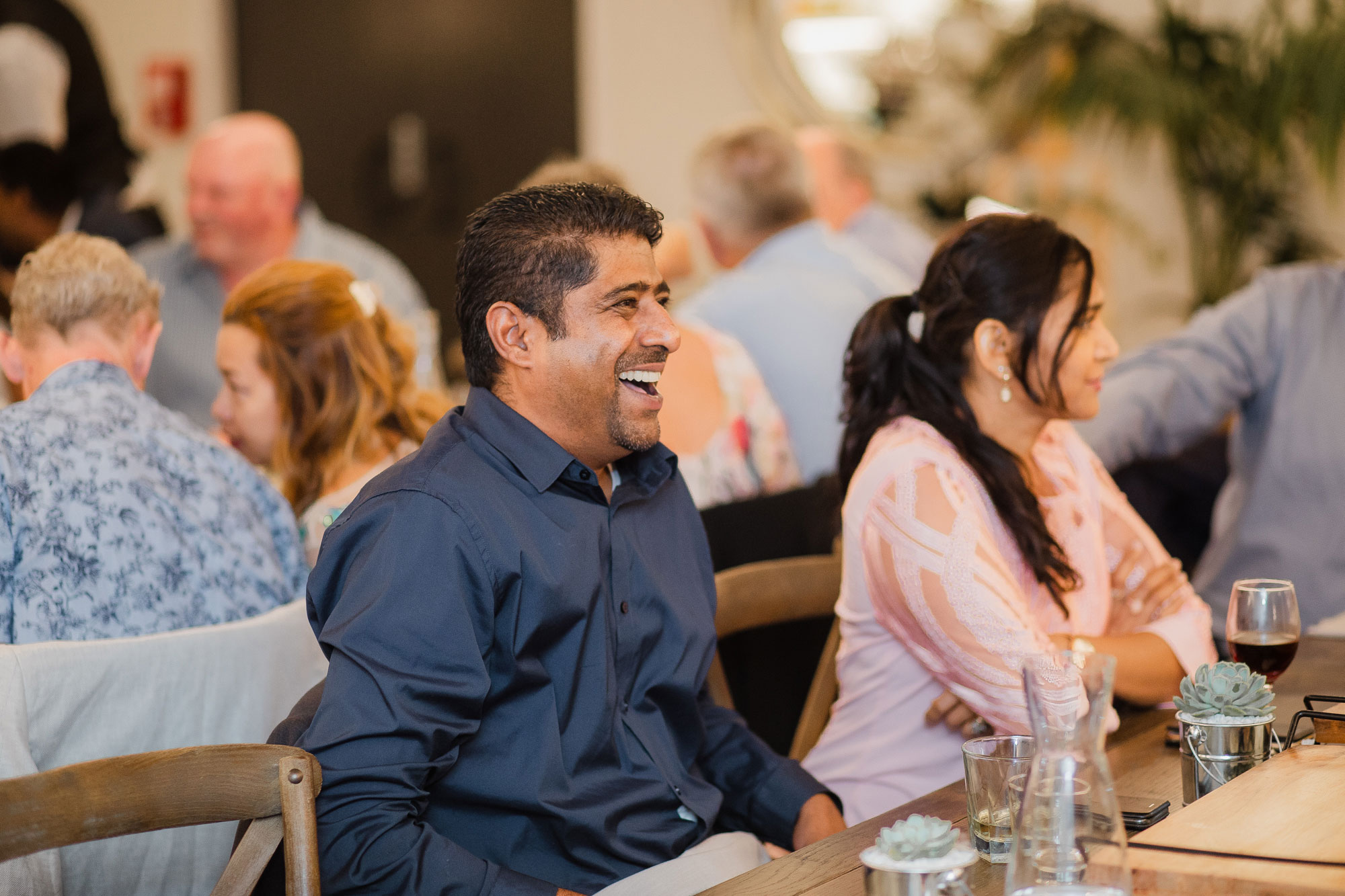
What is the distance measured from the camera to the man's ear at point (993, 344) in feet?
5.99

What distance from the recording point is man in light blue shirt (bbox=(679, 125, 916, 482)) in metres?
3.31

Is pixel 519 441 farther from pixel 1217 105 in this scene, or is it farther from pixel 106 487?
pixel 1217 105

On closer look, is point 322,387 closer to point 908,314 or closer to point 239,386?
point 239,386

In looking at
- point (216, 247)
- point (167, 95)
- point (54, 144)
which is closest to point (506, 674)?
point (216, 247)

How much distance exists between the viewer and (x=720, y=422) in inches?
116

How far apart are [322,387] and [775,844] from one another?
3.76 feet

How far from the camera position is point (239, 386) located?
2.36 meters

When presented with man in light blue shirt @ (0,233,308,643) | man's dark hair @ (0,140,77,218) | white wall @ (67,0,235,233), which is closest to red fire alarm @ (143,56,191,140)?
white wall @ (67,0,235,233)

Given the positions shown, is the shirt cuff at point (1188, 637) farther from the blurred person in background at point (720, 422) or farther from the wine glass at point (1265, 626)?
the blurred person in background at point (720, 422)

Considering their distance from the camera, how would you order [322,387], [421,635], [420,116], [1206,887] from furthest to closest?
[420,116] → [322,387] → [421,635] → [1206,887]

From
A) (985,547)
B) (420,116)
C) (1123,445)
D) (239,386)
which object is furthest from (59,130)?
(985,547)

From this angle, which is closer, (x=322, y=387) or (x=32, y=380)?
(x=32, y=380)

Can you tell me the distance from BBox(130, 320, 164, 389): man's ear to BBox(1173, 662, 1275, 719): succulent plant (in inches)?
55.6

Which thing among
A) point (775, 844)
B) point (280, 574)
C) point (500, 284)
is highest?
point (500, 284)
